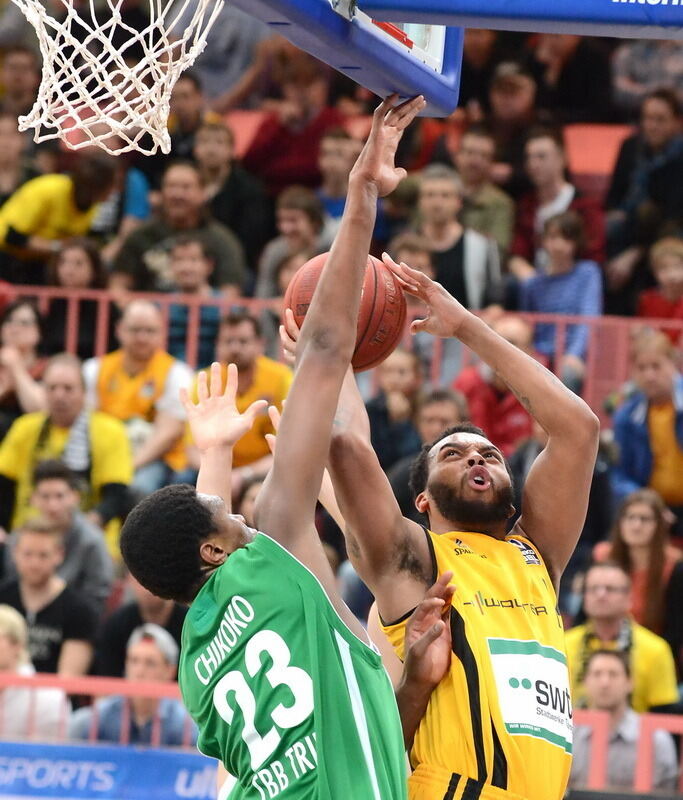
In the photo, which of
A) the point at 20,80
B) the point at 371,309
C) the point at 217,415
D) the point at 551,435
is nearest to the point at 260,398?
the point at 20,80

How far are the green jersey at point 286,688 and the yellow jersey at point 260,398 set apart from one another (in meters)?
5.27

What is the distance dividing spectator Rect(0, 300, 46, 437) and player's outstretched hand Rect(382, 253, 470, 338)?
5307 mm

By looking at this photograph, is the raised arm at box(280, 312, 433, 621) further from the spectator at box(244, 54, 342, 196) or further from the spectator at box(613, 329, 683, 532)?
the spectator at box(244, 54, 342, 196)

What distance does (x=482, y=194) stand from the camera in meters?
10.9

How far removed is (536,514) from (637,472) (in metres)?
4.75

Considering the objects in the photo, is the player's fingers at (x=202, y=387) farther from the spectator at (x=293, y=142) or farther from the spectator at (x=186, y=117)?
the spectator at (x=293, y=142)

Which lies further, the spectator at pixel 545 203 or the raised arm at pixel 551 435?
the spectator at pixel 545 203

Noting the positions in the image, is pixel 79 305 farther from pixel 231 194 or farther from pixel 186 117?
pixel 186 117

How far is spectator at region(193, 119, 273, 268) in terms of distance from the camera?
36.7 feet

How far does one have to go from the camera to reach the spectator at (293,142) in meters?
11.9

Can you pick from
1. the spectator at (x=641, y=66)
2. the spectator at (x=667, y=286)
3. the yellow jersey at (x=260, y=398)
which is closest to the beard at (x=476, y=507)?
the yellow jersey at (x=260, y=398)

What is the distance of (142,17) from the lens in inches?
457

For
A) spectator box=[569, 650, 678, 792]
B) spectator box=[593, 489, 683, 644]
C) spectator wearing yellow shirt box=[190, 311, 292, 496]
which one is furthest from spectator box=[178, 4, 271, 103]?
spectator box=[569, 650, 678, 792]

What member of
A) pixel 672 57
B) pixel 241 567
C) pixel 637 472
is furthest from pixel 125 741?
pixel 672 57
